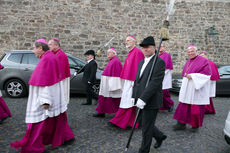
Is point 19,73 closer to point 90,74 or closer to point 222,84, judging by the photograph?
point 90,74

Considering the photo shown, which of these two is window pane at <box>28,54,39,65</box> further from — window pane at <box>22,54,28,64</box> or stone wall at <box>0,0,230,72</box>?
stone wall at <box>0,0,230,72</box>

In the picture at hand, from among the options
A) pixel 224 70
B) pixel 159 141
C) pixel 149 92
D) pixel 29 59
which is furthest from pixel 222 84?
pixel 29 59

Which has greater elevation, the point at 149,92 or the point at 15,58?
the point at 149,92

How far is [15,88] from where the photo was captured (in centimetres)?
750

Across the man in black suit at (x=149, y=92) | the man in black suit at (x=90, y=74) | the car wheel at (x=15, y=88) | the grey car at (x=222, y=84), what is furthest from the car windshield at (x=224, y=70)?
the car wheel at (x=15, y=88)

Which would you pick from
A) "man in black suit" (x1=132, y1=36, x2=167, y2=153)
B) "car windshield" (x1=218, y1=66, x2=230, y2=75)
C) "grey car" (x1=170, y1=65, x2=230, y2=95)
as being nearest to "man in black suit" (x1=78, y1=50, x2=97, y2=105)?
"man in black suit" (x1=132, y1=36, x2=167, y2=153)

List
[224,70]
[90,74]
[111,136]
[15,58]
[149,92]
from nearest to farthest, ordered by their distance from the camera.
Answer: [149,92] < [111,136] < [90,74] < [15,58] < [224,70]

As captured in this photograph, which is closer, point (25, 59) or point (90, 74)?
point (90, 74)

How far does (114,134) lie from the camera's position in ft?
13.9

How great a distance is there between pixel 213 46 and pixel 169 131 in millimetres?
11502

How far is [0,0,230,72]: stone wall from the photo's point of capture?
467 inches

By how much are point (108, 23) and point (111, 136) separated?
31.8 ft

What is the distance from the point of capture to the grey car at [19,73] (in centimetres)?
744

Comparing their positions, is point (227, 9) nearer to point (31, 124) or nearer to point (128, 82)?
point (128, 82)
